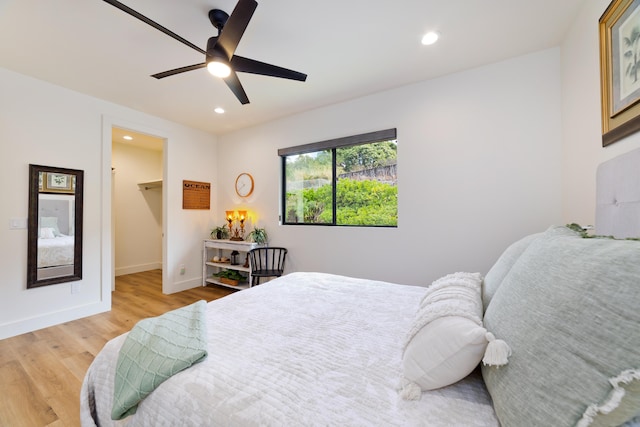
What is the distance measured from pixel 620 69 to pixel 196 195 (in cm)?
478

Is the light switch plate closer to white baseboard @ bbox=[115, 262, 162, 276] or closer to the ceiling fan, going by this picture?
the ceiling fan

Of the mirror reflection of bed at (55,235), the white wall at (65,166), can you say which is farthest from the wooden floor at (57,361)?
the mirror reflection of bed at (55,235)

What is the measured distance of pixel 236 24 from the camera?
1.53 m

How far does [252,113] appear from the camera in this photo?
3652mm

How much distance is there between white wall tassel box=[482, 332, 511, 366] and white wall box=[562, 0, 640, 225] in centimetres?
151

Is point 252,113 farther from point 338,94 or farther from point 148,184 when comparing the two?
point 148,184

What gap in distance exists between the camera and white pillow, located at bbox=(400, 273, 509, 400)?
0.74 meters

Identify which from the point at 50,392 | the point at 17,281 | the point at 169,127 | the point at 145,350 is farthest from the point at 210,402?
the point at 169,127

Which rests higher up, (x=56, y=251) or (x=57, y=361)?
(x=56, y=251)

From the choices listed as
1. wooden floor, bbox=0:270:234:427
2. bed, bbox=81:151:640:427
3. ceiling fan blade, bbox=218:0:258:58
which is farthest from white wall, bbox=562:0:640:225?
wooden floor, bbox=0:270:234:427

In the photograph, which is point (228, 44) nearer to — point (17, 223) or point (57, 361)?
point (57, 361)

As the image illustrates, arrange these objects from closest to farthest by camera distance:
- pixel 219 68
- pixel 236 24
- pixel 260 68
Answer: pixel 236 24 < pixel 219 68 < pixel 260 68

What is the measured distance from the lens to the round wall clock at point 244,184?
4156mm

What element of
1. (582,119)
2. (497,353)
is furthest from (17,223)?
(582,119)
